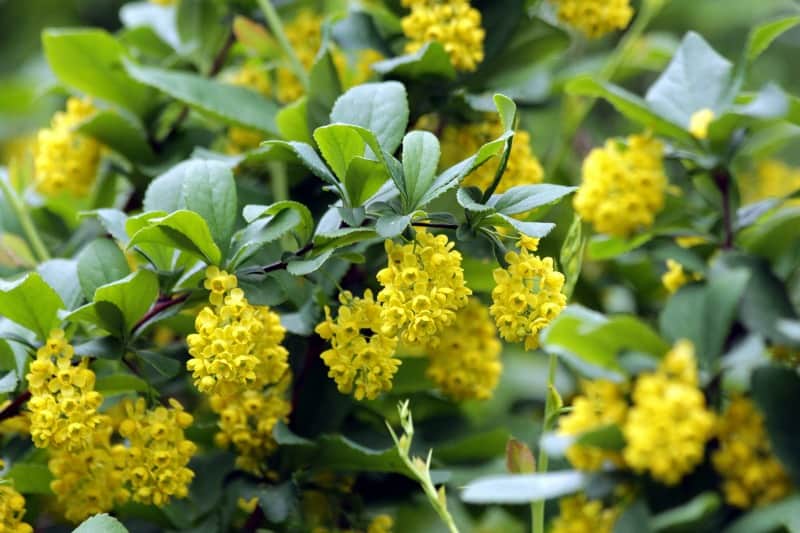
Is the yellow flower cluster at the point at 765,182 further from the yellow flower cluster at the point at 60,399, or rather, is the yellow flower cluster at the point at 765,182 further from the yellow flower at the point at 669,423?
the yellow flower cluster at the point at 60,399

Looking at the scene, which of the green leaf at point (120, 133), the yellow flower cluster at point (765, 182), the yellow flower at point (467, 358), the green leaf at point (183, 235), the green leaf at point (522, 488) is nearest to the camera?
the green leaf at point (522, 488)

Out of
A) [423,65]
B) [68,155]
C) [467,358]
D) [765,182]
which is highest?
[423,65]

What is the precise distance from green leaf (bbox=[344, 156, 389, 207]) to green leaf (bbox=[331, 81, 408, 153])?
0.05m

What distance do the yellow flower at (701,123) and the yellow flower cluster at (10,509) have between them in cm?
63

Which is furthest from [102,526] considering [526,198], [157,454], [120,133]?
[120,133]

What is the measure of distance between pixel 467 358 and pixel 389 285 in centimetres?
24

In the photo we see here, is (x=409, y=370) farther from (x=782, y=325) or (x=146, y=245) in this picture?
(x=782, y=325)

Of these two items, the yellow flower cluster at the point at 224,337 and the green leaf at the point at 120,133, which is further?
the green leaf at the point at 120,133

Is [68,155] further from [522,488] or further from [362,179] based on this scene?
[522,488]

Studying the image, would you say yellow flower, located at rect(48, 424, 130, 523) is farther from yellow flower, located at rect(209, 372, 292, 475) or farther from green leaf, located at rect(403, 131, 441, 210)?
green leaf, located at rect(403, 131, 441, 210)

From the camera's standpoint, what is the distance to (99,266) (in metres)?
0.85

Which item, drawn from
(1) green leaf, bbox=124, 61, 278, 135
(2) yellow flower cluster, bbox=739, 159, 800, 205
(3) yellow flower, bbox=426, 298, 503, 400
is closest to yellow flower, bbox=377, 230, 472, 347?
(3) yellow flower, bbox=426, 298, 503, 400

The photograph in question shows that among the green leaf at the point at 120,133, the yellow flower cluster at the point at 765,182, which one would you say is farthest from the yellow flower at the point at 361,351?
the yellow flower cluster at the point at 765,182

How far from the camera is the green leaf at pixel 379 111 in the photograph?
0.84 metres
